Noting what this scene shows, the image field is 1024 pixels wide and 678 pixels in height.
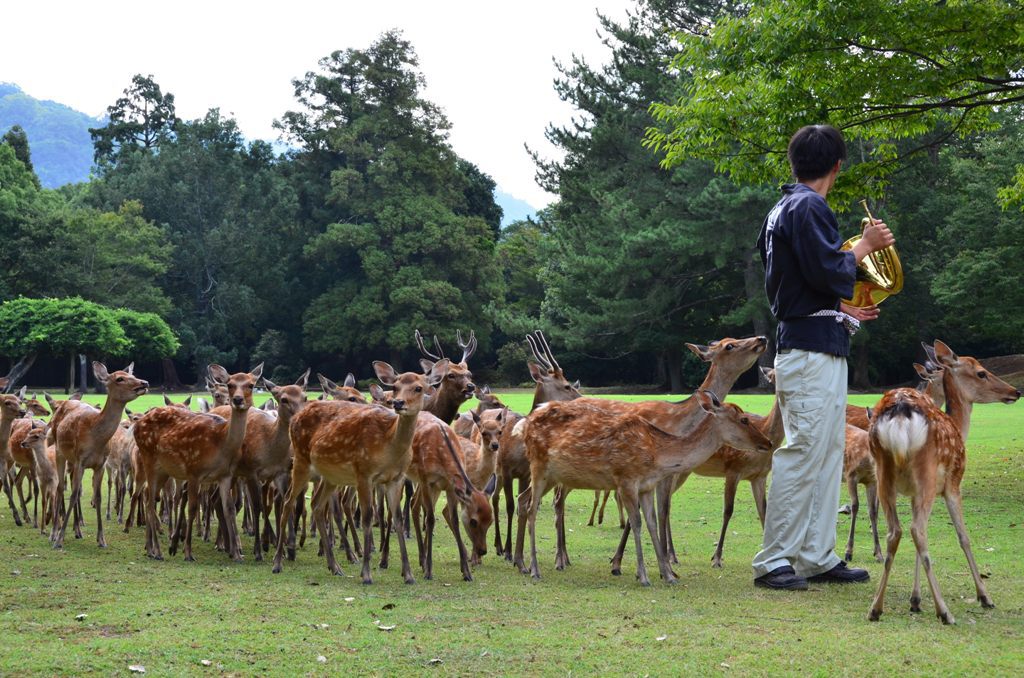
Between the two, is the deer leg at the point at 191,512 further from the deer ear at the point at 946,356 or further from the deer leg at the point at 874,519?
the deer ear at the point at 946,356

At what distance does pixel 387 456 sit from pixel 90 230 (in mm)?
40452

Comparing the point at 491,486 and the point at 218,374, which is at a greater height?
the point at 218,374

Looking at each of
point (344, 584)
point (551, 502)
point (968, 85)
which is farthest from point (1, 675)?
point (968, 85)

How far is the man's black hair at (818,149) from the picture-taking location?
647cm

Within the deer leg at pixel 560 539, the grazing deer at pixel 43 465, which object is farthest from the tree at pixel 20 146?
the deer leg at pixel 560 539

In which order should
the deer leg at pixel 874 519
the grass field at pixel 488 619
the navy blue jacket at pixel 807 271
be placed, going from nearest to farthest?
the grass field at pixel 488 619, the navy blue jacket at pixel 807 271, the deer leg at pixel 874 519

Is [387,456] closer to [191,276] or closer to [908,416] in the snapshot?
[908,416]

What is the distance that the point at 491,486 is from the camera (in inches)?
334

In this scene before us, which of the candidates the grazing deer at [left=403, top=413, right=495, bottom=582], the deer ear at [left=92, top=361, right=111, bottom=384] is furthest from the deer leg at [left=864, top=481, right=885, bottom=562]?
the deer ear at [left=92, top=361, right=111, bottom=384]

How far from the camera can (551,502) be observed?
12289 millimetres

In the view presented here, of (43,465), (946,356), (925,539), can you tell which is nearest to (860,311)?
(925,539)

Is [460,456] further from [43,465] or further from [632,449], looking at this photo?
[43,465]

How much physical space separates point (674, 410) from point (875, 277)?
196 centimetres

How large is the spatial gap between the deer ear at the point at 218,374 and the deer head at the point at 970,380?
21.4ft
